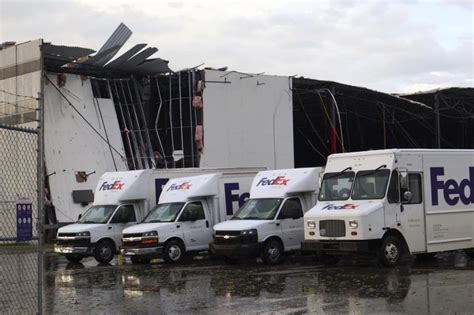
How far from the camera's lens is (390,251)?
16516 mm

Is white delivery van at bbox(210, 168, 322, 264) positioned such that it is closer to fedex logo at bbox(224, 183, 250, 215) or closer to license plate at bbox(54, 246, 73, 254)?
fedex logo at bbox(224, 183, 250, 215)

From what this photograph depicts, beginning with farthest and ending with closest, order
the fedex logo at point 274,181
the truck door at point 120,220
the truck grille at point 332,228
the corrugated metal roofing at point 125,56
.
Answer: the corrugated metal roofing at point 125,56 < the truck door at point 120,220 < the fedex logo at point 274,181 < the truck grille at point 332,228

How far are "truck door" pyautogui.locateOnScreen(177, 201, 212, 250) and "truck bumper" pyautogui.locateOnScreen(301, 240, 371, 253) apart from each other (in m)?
4.29

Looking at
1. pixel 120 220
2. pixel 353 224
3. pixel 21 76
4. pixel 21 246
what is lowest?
pixel 120 220

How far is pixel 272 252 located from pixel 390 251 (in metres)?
3.58

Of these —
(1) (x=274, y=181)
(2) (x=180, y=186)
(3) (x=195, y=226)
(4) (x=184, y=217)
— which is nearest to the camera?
(1) (x=274, y=181)

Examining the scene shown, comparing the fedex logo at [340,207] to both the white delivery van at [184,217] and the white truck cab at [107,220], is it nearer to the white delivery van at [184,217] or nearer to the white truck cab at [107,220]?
the white delivery van at [184,217]

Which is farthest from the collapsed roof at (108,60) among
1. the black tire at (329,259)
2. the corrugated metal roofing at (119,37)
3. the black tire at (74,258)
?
the black tire at (329,259)

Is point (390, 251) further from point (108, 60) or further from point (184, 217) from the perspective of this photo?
point (108, 60)

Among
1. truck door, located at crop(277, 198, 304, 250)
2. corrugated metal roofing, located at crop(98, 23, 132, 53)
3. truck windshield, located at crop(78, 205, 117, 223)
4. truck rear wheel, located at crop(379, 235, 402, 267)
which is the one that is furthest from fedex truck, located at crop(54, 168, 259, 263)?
corrugated metal roofing, located at crop(98, 23, 132, 53)

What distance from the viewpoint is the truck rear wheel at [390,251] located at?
1639 cm

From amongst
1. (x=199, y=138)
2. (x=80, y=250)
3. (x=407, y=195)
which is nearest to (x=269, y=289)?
(x=407, y=195)

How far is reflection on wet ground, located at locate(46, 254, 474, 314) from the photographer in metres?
11.2

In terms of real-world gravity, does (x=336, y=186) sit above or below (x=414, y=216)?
above
